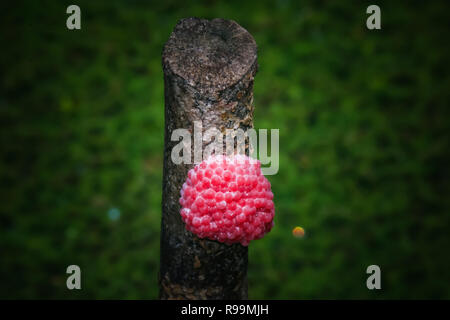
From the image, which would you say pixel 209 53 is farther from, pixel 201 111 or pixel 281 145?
pixel 281 145

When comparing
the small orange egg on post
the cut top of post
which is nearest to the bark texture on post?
the cut top of post

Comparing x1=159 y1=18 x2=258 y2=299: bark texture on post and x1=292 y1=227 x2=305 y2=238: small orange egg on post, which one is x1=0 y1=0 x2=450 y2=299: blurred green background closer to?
x1=292 y1=227 x2=305 y2=238: small orange egg on post

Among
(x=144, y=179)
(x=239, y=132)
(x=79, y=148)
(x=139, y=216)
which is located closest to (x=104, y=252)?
(x=139, y=216)

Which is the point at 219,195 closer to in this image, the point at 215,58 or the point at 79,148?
the point at 215,58

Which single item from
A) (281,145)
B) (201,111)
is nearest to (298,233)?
(281,145)

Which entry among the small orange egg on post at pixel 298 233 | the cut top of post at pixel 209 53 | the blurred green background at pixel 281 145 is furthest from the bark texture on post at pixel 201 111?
the small orange egg on post at pixel 298 233
